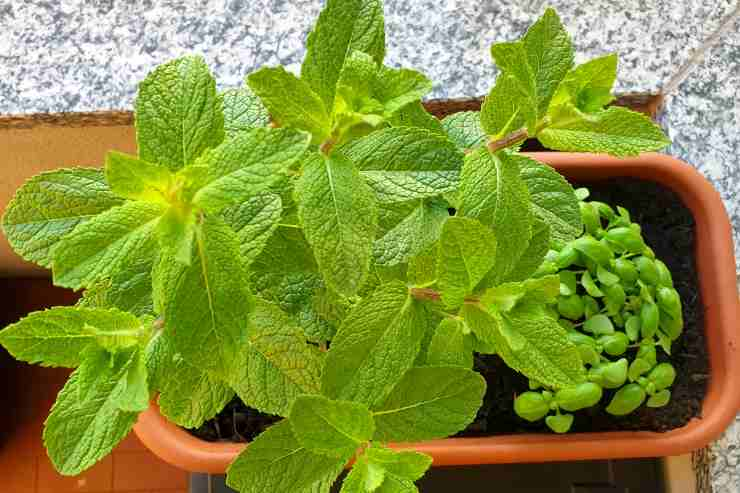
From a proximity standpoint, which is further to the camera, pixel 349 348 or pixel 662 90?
pixel 662 90

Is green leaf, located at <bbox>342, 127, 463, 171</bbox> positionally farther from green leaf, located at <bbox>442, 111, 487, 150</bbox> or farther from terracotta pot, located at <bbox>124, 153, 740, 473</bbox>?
terracotta pot, located at <bbox>124, 153, 740, 473</bbox>

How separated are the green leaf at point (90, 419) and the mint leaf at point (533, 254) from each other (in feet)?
0.88

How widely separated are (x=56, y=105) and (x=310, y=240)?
0.56 m

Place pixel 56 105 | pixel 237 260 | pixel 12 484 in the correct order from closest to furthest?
pixel 237 260, pixel 56 105, pixel 12 484

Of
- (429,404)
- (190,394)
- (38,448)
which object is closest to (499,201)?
(429,404)

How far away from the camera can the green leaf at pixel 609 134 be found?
54 cm

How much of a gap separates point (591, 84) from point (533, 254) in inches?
5.1

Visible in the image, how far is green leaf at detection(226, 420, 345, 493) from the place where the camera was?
0.56m

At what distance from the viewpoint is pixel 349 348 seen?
0.55 metres

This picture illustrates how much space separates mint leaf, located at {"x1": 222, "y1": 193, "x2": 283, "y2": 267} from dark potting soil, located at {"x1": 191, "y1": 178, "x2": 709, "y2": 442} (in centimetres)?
36

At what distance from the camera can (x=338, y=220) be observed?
1.56 ft

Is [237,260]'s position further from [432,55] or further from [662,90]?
[662,90]

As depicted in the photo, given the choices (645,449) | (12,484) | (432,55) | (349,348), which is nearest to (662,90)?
(432,55)

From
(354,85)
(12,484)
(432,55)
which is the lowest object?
(12,484)
